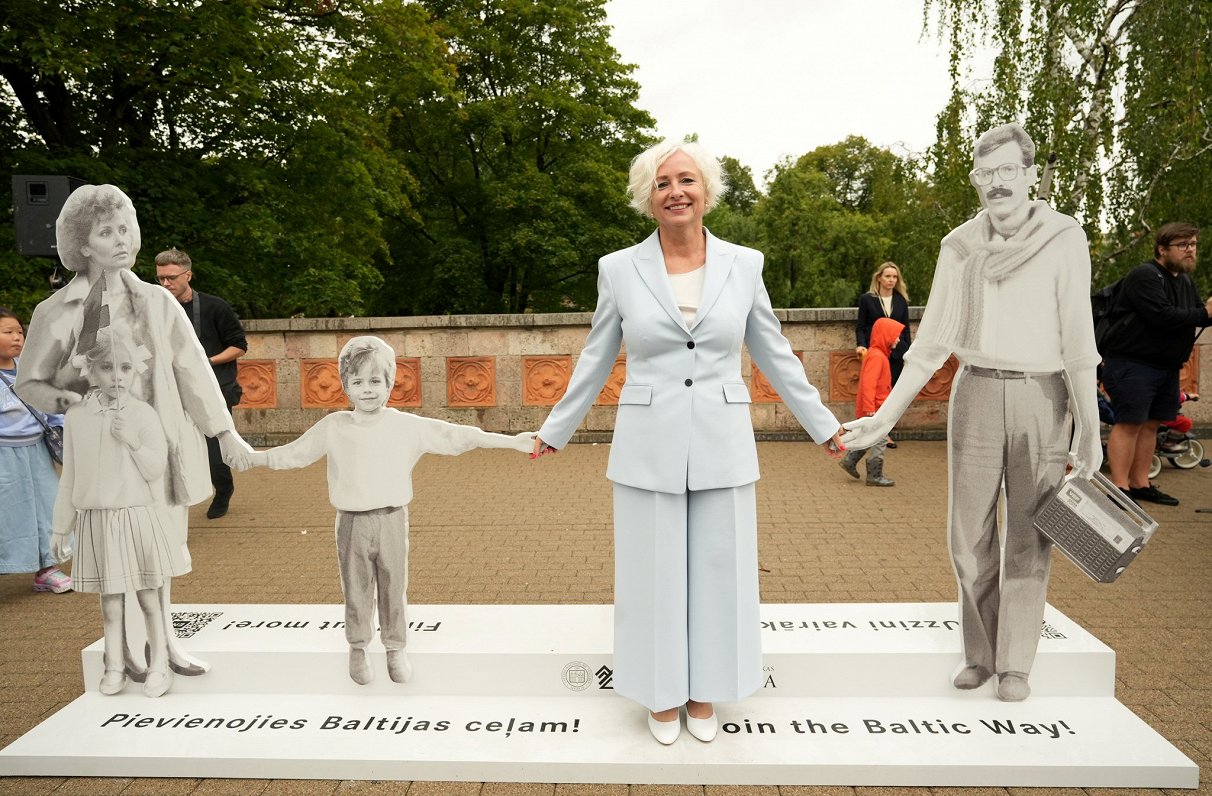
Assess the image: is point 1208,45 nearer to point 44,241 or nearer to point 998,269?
point 998,269

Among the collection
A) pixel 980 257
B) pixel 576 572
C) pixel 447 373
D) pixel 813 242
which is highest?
pixel 813 242

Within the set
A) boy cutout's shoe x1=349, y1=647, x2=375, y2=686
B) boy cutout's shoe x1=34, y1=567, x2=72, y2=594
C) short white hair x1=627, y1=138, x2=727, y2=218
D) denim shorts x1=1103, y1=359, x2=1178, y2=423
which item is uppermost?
short white hair x1=627, y1=138, x2=727, y2=218

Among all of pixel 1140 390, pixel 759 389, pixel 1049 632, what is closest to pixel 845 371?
pixel 759 389

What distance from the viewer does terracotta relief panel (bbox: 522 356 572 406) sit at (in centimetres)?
1195

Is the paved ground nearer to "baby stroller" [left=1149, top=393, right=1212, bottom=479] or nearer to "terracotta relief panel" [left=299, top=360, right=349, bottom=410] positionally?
"baby stroller" [left=1149, top=393, right=1212, bottom=479]

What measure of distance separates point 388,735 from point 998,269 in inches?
127

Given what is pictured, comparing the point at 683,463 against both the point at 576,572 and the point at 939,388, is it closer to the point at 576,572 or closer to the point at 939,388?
the point at 576,572

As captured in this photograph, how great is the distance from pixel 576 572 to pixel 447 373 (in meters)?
6.50

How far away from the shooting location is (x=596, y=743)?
3.40 m

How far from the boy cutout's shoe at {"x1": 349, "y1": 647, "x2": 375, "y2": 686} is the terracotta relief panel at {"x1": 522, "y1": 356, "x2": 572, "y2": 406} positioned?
8236 millimetres

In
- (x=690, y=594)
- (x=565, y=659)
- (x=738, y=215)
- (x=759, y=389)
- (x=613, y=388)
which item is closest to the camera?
(x=690, y=594)

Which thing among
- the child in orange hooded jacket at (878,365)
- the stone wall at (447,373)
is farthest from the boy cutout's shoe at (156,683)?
the stone wall at (447,373)

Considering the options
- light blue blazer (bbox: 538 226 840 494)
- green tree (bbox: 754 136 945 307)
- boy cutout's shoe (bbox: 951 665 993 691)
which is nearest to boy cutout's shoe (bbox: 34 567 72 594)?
light blue blazer (bbox: 538 226 840 494)

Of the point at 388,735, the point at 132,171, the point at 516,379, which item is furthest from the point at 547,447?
the point at 132,171
